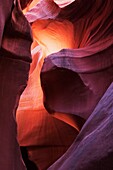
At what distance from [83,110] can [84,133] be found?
4.17 feet

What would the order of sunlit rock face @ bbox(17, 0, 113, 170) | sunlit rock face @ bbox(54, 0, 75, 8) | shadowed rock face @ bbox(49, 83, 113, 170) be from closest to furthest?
1. shadowed rock face @ bbox(49, 83, 113, 170)
2. sunlit rock face @ bbox(17, 0, 113, 170)
3. sunlit rock face @ bbox(54, 0, 75, 8)

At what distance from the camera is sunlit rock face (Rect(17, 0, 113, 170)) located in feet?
8.68

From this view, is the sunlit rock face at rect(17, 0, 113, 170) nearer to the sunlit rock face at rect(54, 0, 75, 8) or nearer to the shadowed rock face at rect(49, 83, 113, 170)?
the sunlit rock face at rect(54, 0, 75, 8)

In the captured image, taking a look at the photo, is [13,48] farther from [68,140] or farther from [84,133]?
[68,140]

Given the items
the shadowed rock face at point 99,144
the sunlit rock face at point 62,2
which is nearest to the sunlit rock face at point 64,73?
the sunlit rock face at point 62,2

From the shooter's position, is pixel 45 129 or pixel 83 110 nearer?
pixel 83 110

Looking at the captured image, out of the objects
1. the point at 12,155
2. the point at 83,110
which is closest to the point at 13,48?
the point at 12,155

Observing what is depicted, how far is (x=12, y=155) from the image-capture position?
66.7 inches

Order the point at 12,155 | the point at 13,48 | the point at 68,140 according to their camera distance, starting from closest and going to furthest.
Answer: the point at 12,155
the point at 13,48
the point at 68,140

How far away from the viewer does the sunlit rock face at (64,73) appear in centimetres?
264

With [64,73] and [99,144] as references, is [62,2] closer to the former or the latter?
[64,73]

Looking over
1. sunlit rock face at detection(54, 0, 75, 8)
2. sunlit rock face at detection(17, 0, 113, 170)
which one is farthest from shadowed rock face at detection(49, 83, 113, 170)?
sunlit rock face at detection(54, 0, 75, 8)

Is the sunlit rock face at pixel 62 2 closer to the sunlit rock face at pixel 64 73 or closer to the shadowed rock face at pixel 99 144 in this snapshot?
the sunlit rock face at pixel 64 73

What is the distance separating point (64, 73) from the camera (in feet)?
8.75
